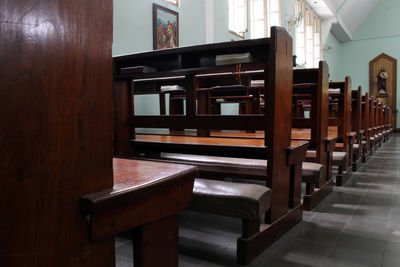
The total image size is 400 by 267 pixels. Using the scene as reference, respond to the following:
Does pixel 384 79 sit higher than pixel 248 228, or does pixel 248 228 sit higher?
pixel 384 79

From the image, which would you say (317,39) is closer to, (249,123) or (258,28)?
(258,28)

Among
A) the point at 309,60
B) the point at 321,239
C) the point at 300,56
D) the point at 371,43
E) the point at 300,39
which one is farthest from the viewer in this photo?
the point at 371,43

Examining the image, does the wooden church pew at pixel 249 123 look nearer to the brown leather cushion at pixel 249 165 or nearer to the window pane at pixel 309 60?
the brown leather cushion at pixel 249 165

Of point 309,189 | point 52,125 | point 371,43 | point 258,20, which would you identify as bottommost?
point 309,189

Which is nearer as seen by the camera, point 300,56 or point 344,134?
point 344,134

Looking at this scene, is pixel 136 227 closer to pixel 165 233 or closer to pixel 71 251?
pixel 165 233

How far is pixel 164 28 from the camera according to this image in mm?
6000

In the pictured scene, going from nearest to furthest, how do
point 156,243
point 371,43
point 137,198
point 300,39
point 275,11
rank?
point 137,198
point 156,243
point 275,11
point 300,39
point 371,43

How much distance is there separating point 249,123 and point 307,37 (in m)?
12.3

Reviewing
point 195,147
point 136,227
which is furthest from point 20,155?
point 195,147

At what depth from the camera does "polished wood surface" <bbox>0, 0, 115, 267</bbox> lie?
0.57m

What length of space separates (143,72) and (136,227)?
1.61 m

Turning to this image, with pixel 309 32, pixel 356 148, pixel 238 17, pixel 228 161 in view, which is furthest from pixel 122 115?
pixel 309 32

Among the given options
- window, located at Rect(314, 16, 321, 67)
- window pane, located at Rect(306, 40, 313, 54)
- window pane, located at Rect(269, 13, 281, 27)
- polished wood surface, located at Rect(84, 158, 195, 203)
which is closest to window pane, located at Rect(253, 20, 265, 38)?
window pane, located at Rect(269, 13, 281, 27)
